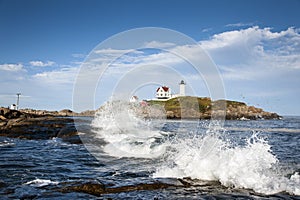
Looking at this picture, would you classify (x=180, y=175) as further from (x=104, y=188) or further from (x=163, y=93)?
(x=163, y=93)

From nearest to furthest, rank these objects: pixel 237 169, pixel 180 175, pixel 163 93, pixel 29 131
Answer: pixel 237 169 → pixel 180 175 → pixel 29 131 → pixel 163 93

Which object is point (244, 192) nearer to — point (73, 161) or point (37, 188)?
point (37, 188)

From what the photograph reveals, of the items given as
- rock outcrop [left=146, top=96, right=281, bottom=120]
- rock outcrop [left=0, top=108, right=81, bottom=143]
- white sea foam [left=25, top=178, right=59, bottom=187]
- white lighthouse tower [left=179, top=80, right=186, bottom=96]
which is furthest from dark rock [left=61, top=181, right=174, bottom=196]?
white lighthouse tower [left=179, top=80, right=186, bottom=96]

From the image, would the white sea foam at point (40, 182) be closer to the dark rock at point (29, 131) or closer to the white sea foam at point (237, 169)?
the white sea foam at point (237, 169)

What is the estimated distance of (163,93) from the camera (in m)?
118

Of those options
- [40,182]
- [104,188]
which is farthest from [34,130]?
[104,188]

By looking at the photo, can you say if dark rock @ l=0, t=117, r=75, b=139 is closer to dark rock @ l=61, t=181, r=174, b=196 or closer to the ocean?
the ocean

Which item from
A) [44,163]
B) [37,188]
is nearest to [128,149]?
[44,163]

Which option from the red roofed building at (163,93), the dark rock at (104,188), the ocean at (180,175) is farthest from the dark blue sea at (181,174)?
the red roofed building at (163,93)

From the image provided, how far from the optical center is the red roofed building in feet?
388

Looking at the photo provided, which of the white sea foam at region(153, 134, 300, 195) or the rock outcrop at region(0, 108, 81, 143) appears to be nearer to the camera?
the white sea foam at region(153, 134, 300, 195)

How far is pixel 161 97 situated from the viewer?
117750 mm

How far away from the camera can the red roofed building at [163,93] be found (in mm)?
118188

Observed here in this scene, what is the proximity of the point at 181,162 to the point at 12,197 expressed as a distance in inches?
232
